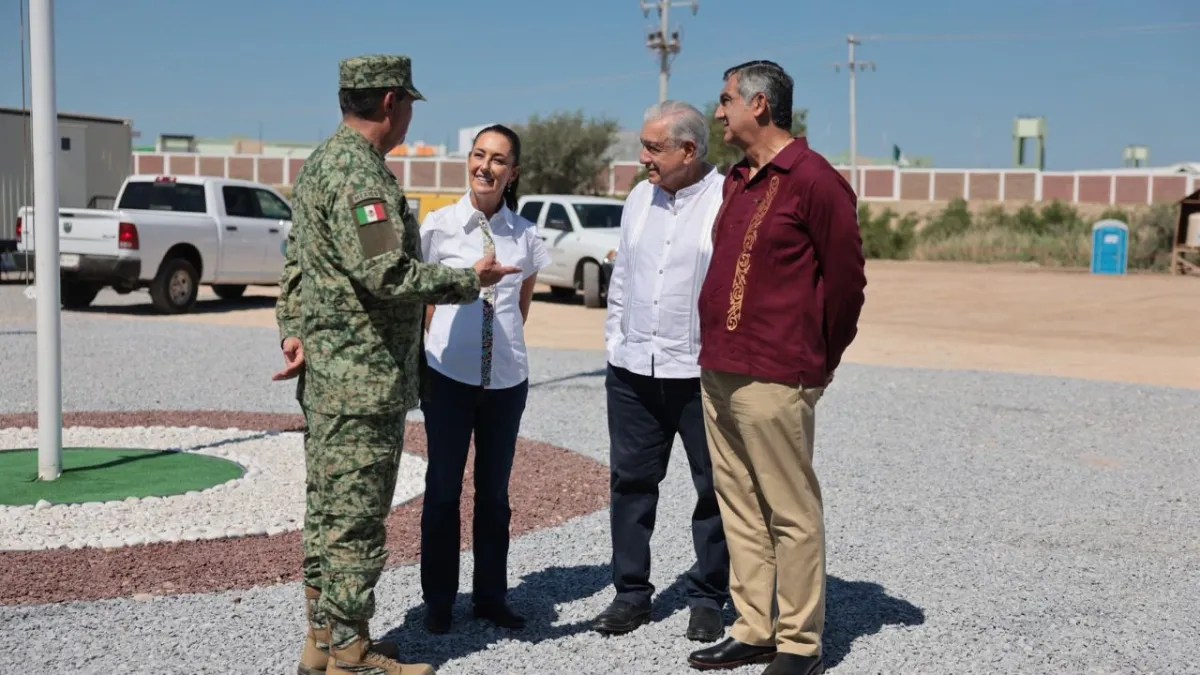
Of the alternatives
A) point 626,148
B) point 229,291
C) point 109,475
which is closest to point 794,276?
point 109,475

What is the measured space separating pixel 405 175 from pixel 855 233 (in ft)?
265

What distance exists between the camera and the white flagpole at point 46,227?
6.99 meters

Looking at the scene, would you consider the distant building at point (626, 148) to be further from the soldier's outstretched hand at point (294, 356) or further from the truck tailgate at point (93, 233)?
the soldier's outstretched hand at point (294, 356)

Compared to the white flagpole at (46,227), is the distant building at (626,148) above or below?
above

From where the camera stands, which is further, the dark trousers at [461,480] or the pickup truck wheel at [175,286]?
the pickup truck wheel at [175,286]

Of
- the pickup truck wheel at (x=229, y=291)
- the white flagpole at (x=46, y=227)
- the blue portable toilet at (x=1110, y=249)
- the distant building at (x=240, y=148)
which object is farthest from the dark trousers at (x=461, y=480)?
the distant building at (x=240, y=148)

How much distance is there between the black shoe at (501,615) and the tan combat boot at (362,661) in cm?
78

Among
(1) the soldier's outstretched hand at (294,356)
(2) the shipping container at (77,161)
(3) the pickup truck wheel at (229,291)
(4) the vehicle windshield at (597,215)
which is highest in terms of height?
(2) the shipping container at (77,161)

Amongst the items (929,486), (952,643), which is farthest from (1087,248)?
(952,643)

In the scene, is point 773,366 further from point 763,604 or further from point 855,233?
point 763,604

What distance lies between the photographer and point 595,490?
7.50 metres

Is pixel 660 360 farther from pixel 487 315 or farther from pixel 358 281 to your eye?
pixel 358 281

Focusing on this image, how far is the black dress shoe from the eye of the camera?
460 centimetres

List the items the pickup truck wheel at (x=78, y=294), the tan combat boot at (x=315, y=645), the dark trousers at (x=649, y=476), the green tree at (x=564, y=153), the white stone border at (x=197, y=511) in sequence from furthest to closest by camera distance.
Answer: the green tree at (x=564, y=153) → the pickup truck wheel at (x=78, y=294) → the white stone border at (x=197, y=511) → the dark trousers at (x=649, y=476) → the tan combat boot at (x=315, y=645)
